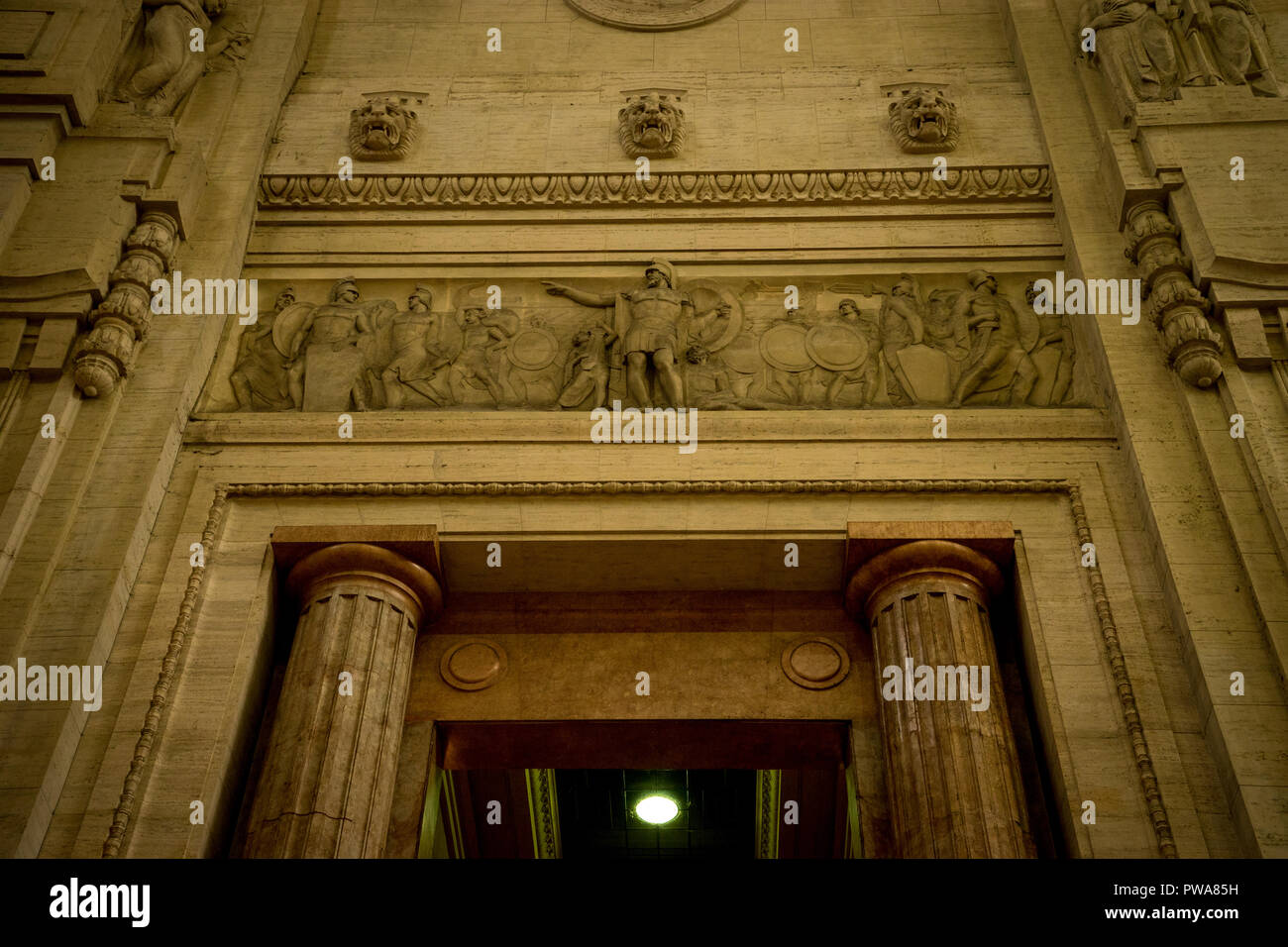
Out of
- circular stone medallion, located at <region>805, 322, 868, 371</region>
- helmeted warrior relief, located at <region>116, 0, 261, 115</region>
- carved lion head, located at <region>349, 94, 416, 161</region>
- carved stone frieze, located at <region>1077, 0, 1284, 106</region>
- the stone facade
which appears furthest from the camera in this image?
carved lion head, located at <region>349, 94, 416, 161</region>

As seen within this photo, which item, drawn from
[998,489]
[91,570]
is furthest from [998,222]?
Result: [91,570]

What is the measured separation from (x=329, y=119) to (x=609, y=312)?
12.6 ft

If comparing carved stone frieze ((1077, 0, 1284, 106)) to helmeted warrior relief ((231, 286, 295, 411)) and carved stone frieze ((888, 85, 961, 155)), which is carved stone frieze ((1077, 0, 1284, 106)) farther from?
helmeted warrior relief ((231, 286, 295, 411))

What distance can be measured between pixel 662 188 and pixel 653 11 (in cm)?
313

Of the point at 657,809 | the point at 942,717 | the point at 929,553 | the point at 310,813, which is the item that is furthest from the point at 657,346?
the point at 657,809

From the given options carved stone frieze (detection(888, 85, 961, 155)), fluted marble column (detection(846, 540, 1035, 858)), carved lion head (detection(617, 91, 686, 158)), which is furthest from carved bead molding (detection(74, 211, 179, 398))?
carved stone frieze (detection(888, 85, 961, 155))

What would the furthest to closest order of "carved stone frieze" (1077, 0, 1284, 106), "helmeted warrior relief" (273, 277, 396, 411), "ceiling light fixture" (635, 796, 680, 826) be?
"ceiling light fixture" (635, 796, 680, 826) < "carved stone frieze" (1077, 0, 1284, 106) < "helmeted warrior relief" (273, 277, 396, 411)

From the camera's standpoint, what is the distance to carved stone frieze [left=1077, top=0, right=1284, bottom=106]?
12.8 m

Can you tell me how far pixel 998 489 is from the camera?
10.5m

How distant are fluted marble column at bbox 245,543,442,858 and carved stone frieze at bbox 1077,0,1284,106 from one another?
7752 mm

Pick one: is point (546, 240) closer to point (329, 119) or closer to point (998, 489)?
point (329, 119)

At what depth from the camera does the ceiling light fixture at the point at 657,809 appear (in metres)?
15.5

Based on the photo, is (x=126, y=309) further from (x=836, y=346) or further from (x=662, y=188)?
(x=836, y=346)

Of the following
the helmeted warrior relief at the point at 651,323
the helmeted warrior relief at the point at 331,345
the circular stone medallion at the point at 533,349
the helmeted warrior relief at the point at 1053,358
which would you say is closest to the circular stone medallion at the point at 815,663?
the helmeted warrior relief at the point at 651,323
